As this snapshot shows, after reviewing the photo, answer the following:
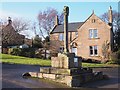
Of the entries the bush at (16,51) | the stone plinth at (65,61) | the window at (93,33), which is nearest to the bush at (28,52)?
the bush at (16,51)

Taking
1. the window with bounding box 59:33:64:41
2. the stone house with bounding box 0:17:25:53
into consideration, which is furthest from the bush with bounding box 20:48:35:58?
the stone house with bounding box 0:17:25:53

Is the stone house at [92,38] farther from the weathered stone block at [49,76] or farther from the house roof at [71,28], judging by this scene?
the weathered stone block at [49,76]

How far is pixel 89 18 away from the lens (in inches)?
1758

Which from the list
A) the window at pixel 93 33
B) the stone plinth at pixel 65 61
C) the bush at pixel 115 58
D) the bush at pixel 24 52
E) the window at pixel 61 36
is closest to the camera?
the stone plinth at pixel 65 61

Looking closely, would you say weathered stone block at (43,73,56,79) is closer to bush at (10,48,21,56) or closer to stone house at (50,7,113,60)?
stone house at (50,7,113,60)

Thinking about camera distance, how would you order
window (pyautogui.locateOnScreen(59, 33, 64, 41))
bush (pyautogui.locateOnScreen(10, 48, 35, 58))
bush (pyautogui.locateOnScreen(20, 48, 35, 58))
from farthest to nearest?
window (pyautogui.locateOnScreen(59, 33, 64, 41))
bush (pyautogui.locateOnScreen(10, 48, 35, 58))
bush (pyautogui.locateOnScreen(20, 48, 35, 58))

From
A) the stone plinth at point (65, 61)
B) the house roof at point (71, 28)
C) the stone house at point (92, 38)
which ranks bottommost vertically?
the stone plinth at point (65, 61)

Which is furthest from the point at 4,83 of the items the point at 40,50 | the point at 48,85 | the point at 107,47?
the point at 40,50

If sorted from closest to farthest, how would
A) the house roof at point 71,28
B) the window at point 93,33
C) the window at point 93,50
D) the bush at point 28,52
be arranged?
the window at point 93,50, the window at point 93,33, the bush at point 28,52, the house roof at point 71,28

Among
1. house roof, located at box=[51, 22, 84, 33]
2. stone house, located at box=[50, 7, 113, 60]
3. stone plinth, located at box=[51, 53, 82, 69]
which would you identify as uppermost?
house roof, located at box=[51, 22, 84, 33]

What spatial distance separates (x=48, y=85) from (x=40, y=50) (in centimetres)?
3553

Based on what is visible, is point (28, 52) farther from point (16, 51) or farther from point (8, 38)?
point (8, 38)

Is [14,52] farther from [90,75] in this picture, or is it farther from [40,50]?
[90,75]

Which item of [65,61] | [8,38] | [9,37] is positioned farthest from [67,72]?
[9,37]
